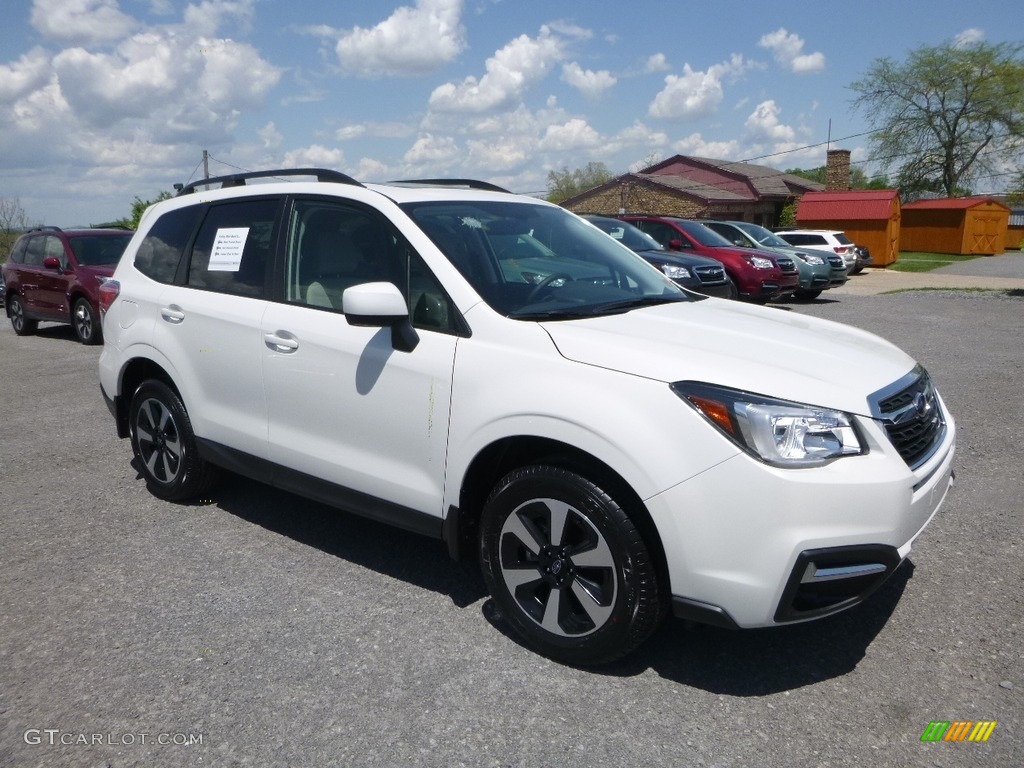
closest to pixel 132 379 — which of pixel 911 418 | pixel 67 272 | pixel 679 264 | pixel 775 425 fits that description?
pixel 775 425

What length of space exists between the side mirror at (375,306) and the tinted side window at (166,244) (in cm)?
196

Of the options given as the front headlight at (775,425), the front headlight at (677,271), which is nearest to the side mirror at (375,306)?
the front headlight at (775,425)

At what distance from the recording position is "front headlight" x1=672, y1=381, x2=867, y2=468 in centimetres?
278

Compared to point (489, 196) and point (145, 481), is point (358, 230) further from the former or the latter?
point (145, 481)

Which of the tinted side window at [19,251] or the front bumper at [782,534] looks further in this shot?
the tinted side window at [19,251]

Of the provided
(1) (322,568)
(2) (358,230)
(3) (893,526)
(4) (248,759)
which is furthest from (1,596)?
(3) (893,526)

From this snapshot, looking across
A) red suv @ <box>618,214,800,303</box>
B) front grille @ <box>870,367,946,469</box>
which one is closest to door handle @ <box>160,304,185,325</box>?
front grille @ <box>870,367,946,469</box>

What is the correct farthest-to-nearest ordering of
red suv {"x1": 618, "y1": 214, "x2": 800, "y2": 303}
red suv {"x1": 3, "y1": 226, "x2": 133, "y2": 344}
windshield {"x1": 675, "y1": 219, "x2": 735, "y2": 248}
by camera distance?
windshield {"x1": 675, "y1": 219, "x2": 735, "y2": 248}
red suv {"x1": 618, "y1": 214, "x2": 800, "y2": 303}
red suv {"x1": 3, "y1": 226, "x2": 133, "y2": 344}

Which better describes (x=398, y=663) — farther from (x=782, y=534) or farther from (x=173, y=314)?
(x=173, y=314)

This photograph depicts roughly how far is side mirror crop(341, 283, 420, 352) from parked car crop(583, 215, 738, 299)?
31.0 ft

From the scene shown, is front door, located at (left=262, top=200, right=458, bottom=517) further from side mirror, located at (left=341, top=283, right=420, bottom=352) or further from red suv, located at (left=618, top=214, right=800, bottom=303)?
red suv, located at (left=618, top=214, right=800, bottom=303)

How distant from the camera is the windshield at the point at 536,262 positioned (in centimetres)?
360

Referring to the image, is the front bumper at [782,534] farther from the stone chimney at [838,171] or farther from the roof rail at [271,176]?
the stone chimney at [838,171]

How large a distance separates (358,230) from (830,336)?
220 centimetres
